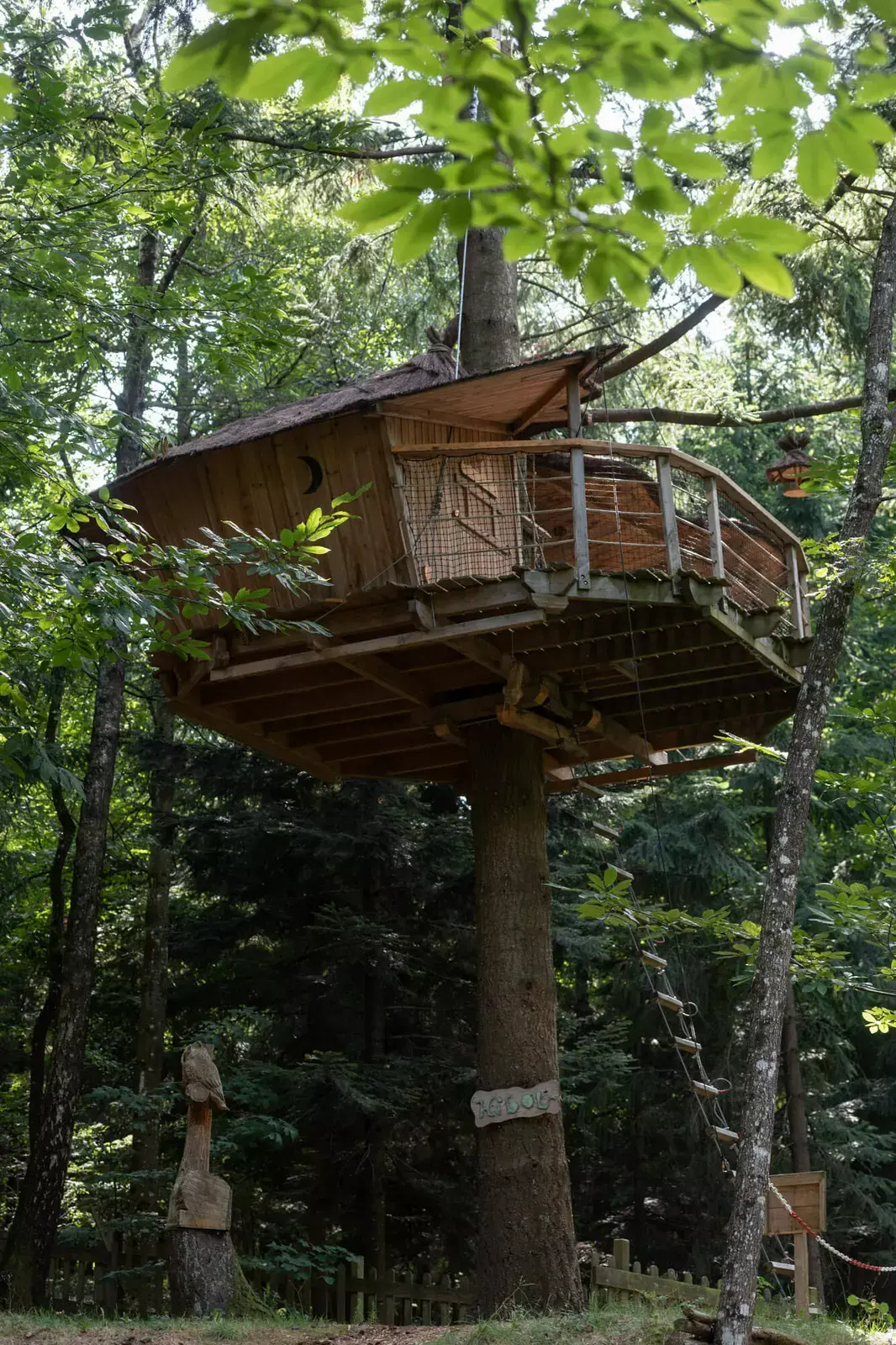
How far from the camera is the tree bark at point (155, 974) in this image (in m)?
15.0

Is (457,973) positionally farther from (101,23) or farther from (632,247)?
(632,247)

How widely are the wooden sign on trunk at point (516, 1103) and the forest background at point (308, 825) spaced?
1.66 meters

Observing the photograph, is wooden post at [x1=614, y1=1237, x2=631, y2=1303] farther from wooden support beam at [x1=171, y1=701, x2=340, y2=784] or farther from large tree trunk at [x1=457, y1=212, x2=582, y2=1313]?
wooden support beam at [x1=171, y1=701, x2=340, y2=784]

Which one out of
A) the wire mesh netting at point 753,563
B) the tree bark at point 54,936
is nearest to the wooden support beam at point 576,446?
the wire mesh netting at point 753,563


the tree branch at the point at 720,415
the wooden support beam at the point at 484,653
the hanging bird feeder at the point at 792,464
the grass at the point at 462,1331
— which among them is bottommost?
the grass at the point at 462,1331

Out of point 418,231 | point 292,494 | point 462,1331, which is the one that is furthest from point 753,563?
point 418,231

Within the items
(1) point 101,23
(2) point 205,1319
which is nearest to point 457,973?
(2) point 205,1319

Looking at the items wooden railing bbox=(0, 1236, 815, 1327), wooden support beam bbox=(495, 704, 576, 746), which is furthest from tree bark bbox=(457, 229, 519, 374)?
wooden railing bbox=(0, 1236, 815, 1327)

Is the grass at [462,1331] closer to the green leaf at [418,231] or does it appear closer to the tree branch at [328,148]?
the green leaf at [418,231]

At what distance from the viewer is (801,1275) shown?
9.87m

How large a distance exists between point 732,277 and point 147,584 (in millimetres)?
5321

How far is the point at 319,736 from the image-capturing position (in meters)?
12.1

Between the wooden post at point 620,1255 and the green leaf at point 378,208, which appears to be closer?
the green leaf at point 378,208

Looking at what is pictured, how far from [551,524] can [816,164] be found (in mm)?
8779
